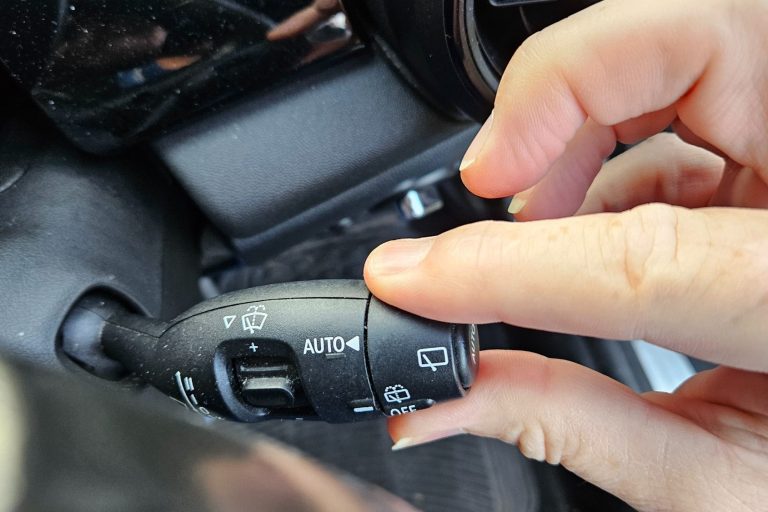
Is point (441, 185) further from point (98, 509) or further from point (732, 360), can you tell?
point (98, 509)

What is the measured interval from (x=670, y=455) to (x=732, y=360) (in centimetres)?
10

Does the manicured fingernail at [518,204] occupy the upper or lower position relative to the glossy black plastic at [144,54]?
lower

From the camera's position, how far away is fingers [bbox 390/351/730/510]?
19.6 inches

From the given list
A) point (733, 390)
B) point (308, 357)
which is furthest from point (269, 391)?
point (733, 390)

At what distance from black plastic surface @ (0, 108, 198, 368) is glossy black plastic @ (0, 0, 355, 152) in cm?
5

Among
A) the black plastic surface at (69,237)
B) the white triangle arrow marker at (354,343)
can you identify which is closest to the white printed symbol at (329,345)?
the white triangle arrow marker at (354,343)

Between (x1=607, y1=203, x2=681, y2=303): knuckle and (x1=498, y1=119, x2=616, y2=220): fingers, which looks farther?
(x1=498, y1=119, x2=616, y2=220): fingers

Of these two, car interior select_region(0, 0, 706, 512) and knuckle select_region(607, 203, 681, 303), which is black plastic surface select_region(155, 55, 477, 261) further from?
knuckle select_region(607, 203, 681, 303)

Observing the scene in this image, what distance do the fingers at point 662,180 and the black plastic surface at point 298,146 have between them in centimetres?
15

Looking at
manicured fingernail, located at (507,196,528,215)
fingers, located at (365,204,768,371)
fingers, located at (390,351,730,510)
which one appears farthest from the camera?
manicured fingernail, located at (507,196,528,215)

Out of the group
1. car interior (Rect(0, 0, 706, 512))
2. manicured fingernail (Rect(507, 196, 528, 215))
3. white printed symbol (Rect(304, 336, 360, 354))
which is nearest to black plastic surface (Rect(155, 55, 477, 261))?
car interior (Rect(0, 0, 706, 512))

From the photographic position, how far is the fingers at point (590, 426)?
0.50 m

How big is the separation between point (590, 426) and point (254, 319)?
0.81ft

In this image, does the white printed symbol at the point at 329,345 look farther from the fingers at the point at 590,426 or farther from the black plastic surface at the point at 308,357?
the fingers at the point at 590,426
